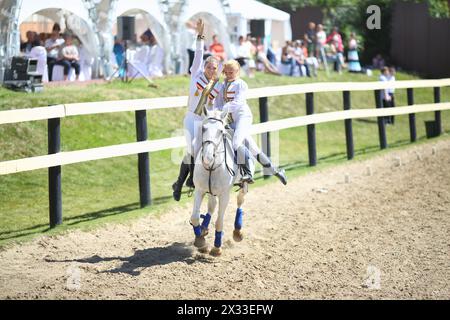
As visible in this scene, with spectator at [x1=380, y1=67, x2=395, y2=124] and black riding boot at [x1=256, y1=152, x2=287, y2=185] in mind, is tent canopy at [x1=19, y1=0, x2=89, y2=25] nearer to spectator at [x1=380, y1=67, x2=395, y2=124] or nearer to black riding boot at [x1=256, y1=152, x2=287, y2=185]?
spectator at [x1=380, y1=67, x2=395, y2=124]

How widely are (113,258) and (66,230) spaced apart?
1.47 m

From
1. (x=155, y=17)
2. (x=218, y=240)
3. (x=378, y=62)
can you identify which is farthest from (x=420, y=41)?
(x=218, y=240)

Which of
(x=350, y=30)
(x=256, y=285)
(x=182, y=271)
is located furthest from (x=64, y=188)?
(x=350, y=30)

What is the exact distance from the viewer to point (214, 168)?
9219mm

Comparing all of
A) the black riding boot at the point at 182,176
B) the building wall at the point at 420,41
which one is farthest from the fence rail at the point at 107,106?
the building wall at the point at 420,41

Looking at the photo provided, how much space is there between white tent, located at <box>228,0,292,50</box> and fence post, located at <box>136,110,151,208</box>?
52.8 feet

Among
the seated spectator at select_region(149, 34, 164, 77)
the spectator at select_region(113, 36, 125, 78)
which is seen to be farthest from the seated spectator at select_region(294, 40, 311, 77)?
the spectator at select_region(113, 36, 125, 78)

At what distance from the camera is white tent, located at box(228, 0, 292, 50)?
1103 inches

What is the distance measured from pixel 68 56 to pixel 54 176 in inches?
458

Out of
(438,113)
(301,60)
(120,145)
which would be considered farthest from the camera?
(301,60)

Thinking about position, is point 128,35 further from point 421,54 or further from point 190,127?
point 421,54

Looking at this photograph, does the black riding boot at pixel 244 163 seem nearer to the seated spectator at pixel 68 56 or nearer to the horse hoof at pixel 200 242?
the horse hoof at pixel 200 242

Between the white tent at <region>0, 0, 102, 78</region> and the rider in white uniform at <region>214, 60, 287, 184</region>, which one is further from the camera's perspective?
the white tent at <region>0, 0, 102, 78</region>

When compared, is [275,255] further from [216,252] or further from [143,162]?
[143,162]
